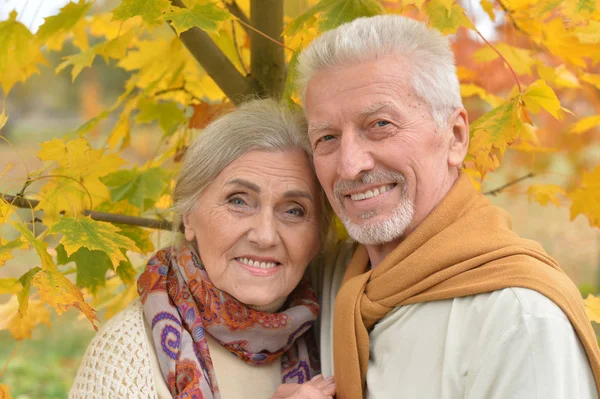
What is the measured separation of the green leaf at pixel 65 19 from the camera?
2.26 meters

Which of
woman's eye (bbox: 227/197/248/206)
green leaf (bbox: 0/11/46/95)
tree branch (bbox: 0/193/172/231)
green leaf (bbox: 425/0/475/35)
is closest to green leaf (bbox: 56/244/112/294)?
tree branch (bbox: 0/193/172/231)

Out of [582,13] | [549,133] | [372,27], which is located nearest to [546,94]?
[582,13]

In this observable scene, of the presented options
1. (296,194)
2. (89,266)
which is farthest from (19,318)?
(296,194)

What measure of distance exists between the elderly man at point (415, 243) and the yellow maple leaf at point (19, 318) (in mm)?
1111

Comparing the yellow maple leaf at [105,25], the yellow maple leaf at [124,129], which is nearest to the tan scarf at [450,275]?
the yellow maple leaf at [124,129]

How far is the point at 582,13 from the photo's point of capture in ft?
6.61

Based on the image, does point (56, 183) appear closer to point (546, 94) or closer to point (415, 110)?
point (415, 110)

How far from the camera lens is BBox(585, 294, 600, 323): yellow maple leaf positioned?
2.28 metres

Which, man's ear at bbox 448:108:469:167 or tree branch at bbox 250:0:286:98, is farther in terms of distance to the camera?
tree branch at bbox 250:0:286:98

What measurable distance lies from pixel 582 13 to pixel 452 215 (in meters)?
0.67

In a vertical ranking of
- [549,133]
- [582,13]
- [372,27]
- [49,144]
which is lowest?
[549,133]

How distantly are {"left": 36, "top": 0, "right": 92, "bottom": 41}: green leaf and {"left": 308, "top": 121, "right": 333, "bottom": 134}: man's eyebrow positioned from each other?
80 centimetres

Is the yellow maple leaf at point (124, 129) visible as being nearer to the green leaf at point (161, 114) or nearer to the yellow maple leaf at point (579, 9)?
the green leaf at point (161, 114)

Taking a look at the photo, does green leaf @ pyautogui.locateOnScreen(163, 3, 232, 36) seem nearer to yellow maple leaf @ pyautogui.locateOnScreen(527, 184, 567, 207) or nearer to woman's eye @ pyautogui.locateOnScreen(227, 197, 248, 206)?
woman's eye @ pyautogui.locateOnScreen(227, 197, 248, 206)
